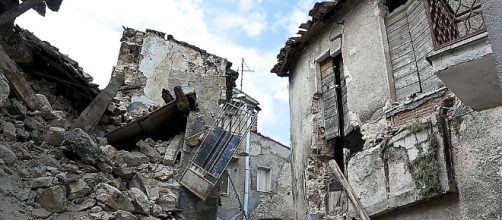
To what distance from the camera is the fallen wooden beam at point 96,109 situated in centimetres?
739

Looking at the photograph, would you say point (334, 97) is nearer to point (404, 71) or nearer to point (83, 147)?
point (404, 71)

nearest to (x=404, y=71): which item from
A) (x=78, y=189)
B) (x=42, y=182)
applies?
(x=78, y=189)

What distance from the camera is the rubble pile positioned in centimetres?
489

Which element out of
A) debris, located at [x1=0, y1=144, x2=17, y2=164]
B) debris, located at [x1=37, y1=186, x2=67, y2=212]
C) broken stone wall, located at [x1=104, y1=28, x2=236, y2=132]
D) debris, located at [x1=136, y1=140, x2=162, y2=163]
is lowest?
debris, located at [x1=37, y1=186, x2=67, y2=212]

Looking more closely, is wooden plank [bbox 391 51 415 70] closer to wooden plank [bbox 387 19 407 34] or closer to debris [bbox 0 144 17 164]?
wooden plank [bbox 387 19 407 34]

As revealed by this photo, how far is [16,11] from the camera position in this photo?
593cm

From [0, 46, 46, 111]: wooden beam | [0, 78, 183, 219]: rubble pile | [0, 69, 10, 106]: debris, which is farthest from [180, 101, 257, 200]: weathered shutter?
[0, 69, 10, 106]: debris

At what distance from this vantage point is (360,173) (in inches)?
290

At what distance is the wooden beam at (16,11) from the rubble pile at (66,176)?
1039 millimetres

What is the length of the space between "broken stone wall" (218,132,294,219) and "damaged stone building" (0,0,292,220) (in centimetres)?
617

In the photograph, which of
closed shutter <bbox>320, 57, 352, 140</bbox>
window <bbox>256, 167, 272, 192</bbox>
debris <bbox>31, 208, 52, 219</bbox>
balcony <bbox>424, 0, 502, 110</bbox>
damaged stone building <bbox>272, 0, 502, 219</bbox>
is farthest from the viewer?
window <bbox>256, 167, 272, 192</bbox>

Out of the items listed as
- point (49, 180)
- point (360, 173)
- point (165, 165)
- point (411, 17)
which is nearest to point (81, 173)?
point (49, 180)

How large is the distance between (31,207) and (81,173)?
3.13 ft

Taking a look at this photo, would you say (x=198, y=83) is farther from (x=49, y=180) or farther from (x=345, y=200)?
(x=49, y=180)
